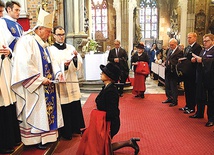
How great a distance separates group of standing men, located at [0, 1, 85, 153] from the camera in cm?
278

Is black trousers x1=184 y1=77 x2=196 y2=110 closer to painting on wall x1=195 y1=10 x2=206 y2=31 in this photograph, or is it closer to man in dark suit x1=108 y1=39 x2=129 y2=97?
man in dark suit x1=108 y1=39 x2=129 y2=97

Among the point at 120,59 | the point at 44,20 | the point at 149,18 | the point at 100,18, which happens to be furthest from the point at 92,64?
the point at 149,18

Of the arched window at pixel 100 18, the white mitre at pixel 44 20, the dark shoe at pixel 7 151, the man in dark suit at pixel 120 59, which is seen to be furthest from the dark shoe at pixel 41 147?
the arched window at pixel 100 18

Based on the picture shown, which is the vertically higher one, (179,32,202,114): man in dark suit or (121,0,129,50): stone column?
(121,0,129,50): stone column

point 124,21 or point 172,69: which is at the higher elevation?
point 124,21

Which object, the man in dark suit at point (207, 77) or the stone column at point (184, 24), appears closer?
the man in dark suit at point (207, 77)

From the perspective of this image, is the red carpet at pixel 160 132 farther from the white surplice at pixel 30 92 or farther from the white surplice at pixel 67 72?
the white surplice at pixel 67 72

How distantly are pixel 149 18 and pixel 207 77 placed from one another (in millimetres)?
22996

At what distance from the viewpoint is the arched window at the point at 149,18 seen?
84.9 ft

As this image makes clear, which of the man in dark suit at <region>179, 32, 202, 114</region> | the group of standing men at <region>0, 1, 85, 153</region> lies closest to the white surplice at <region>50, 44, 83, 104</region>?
the group of standing men at <region>0, 1, 85, 153</region>

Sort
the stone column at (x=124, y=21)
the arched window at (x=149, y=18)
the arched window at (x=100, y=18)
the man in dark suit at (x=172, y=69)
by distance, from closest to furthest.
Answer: the man in dark suit at (x=172, y=69), the stone column at (x=124, y=21), the arched window at (x=100, y=18), the arched window at (x=149, y=18)

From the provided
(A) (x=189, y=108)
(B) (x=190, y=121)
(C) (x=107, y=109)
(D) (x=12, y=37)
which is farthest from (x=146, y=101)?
(D) (x=12, y=37)

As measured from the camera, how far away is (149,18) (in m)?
26.2

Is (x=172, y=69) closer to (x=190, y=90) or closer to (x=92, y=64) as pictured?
(x=190, y=90)
